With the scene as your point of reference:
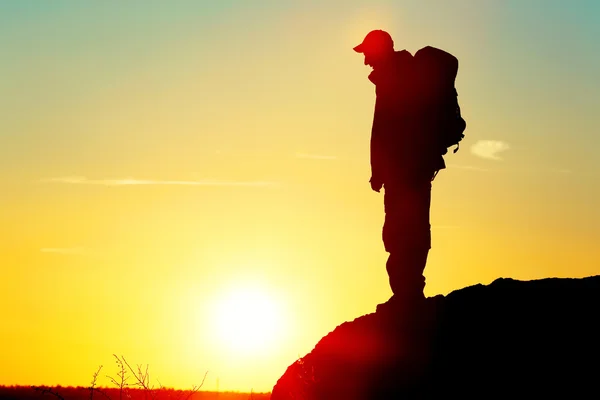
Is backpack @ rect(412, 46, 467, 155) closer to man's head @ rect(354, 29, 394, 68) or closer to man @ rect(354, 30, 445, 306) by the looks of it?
man @ rect(354, 30, 445, 306)

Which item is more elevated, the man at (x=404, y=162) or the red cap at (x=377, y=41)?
the red cap at (x=377, y=41)

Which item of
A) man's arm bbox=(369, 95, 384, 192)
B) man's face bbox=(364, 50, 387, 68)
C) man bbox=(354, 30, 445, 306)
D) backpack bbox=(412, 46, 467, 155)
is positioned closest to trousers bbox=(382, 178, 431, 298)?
man bbox=(354, 30, 445, 306)

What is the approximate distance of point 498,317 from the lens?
42.8ft

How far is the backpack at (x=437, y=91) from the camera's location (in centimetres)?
1398

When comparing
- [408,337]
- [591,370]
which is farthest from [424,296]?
[591,370]

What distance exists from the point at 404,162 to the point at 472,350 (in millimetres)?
3131

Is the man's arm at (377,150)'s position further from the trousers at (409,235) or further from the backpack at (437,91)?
the backpack at (437,91)

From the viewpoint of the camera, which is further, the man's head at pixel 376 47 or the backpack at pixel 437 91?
the man's head at pixel 376 47

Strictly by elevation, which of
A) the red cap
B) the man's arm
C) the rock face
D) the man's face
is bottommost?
the rock face

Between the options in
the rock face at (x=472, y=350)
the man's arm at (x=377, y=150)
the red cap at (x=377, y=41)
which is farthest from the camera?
the man's arm at (x=377, y=150)

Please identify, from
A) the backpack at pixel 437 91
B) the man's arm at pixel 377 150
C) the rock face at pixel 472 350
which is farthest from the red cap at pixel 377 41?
the rock face at pixel 472 350

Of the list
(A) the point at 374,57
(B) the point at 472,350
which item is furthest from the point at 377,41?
(B) the point at 472,350

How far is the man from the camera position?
14141mm

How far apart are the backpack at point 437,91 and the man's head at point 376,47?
1.41ft
